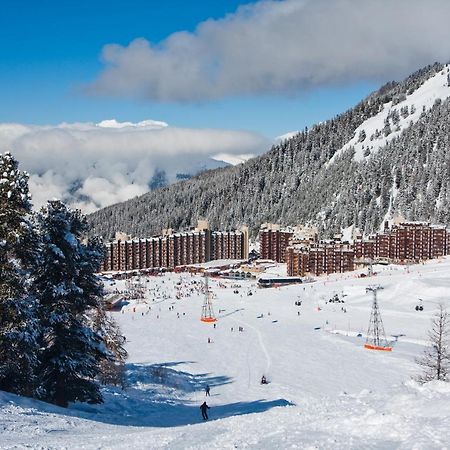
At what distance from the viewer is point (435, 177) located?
19762 cm

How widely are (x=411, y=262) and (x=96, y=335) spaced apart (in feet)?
384

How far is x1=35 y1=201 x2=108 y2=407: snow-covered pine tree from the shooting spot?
85.0 feet

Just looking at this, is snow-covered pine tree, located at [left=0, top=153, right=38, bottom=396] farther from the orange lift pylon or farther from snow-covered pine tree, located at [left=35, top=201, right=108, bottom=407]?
the orange lift pylon

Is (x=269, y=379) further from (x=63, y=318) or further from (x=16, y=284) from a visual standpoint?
(x=16, y=284)

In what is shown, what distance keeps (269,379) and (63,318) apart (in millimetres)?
22683

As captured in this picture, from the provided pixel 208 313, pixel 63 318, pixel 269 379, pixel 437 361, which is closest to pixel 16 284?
pixel 63 318

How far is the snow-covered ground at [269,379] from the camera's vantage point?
17438 millimetres

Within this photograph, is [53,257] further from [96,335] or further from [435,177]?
[435,177]

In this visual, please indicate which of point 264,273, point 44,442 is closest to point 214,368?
point 44,442

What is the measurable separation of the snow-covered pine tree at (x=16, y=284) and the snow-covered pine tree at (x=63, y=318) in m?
1.78

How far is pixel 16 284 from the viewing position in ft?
76.5

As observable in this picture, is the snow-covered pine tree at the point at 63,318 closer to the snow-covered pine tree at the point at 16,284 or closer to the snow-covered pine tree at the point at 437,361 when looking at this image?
the snow-covered pine tree at the point at 16,284

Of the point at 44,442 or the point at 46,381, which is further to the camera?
the point at 46,381

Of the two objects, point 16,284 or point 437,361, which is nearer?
point 16,284
